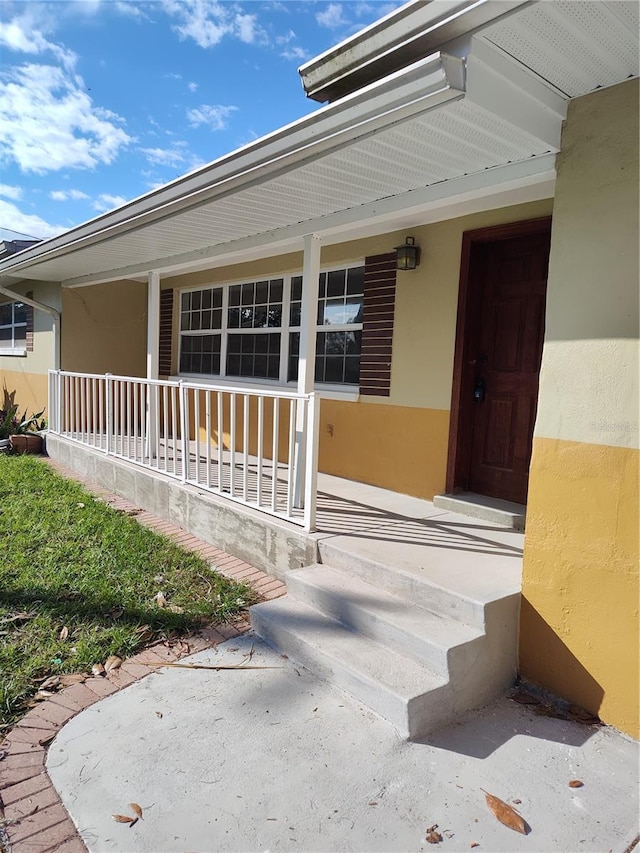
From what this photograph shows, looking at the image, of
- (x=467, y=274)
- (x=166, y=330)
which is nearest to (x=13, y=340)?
(x=166, y=330)

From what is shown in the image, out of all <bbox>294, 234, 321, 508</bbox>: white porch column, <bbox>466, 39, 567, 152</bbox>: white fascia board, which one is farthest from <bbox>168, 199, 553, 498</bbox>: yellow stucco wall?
<bbox>466, 39, 567, 152</bbox>: white fascia board

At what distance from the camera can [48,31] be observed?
6059 mm

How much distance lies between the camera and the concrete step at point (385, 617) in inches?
102

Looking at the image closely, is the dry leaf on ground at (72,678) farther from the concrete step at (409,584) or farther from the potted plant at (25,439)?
the potted plant at (25,439)

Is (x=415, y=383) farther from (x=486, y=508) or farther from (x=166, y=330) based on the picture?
(x=166, y=330)

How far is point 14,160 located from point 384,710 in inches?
474

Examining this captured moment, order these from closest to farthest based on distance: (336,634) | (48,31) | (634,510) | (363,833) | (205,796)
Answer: (363,833) → (205,796) → (634,510) → (336,634) → (48,31)

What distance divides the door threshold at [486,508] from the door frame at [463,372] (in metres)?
0.14

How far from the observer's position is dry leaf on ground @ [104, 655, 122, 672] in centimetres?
293

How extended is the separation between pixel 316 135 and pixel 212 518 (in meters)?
3.14

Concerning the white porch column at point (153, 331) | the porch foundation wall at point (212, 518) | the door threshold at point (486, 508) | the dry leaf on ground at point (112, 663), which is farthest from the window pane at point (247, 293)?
the dry leaf on ground at point (112, 663)

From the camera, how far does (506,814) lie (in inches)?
78.5

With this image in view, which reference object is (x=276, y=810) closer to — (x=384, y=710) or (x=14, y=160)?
(x=384, y=710)

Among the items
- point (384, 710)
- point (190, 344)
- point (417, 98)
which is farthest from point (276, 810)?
point (190, 344)
